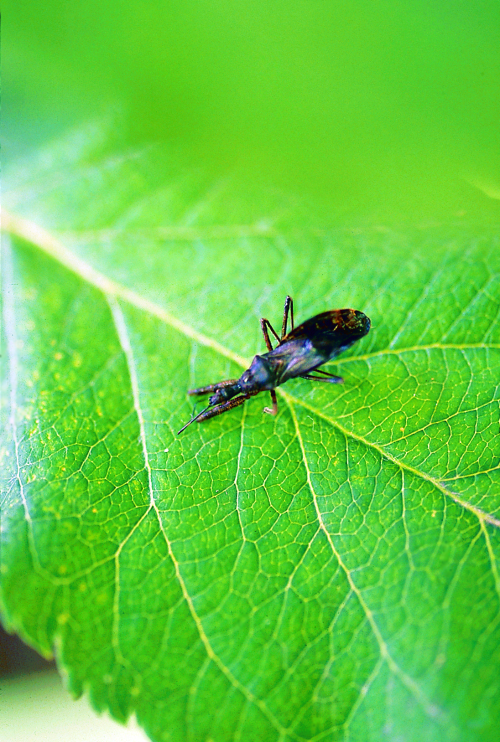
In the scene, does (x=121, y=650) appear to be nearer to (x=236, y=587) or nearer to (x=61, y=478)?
(x=236, y=587)

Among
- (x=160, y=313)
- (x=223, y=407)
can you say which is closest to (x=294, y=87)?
(x=160, y=313)

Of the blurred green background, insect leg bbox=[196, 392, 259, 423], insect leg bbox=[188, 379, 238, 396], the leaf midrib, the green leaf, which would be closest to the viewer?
the green leaf

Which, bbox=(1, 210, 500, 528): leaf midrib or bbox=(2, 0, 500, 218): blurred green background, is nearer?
bbox=(1, 210, 500, 528): leaf midrib

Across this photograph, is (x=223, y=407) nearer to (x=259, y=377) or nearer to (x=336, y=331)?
(x=259, y=377)

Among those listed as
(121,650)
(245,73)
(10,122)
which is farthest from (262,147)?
(121,650)

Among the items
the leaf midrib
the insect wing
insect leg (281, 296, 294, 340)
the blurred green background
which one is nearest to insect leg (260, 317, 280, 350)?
insect leg (281, 296, 294, 340)

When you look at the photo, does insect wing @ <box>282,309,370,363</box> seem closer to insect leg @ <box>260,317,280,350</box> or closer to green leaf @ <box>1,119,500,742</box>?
green leaf @ <box>1,119,500,742</box>

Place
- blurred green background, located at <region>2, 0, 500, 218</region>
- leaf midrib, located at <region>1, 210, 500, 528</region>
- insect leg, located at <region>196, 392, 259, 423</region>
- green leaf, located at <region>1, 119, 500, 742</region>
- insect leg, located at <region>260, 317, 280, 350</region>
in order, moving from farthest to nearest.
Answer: insect leg, located at <region>260, 317, 280, 350</region>, insect leg, located at <region>196, 392, 259, 423</region>, blurred green background, located at <region>2, 0, 500, 218</region>, leaf midrib, located at <region>1, 210, 500, 528</region>, green leaf, located at <region>1, 119, 500, 742</region>

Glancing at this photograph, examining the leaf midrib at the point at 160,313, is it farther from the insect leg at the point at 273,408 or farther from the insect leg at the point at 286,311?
the insect leg at the point at 286,311
